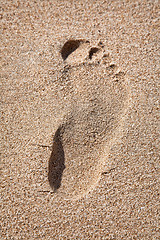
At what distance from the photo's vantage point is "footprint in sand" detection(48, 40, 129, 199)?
1.29 m

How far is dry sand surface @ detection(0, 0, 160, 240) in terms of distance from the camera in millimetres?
1272

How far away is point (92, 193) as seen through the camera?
1274 millimetres

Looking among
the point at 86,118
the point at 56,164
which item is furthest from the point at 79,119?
the point at 56,164

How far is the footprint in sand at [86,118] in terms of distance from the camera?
1.29 meters

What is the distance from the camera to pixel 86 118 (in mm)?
1307

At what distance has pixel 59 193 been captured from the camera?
1.28 m

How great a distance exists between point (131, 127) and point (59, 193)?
1.71ft

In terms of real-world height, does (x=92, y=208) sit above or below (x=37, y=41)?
below

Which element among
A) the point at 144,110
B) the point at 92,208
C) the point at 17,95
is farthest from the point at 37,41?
the point at 92,208

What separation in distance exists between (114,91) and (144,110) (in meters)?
0.19

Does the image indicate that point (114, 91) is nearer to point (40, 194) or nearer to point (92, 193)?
point (92, 193)

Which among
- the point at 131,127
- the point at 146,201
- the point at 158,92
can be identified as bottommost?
the point at 146,201

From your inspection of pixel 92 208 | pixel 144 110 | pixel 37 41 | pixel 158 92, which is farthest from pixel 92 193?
pixel 37 41

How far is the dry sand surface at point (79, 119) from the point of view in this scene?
1.27 meters
